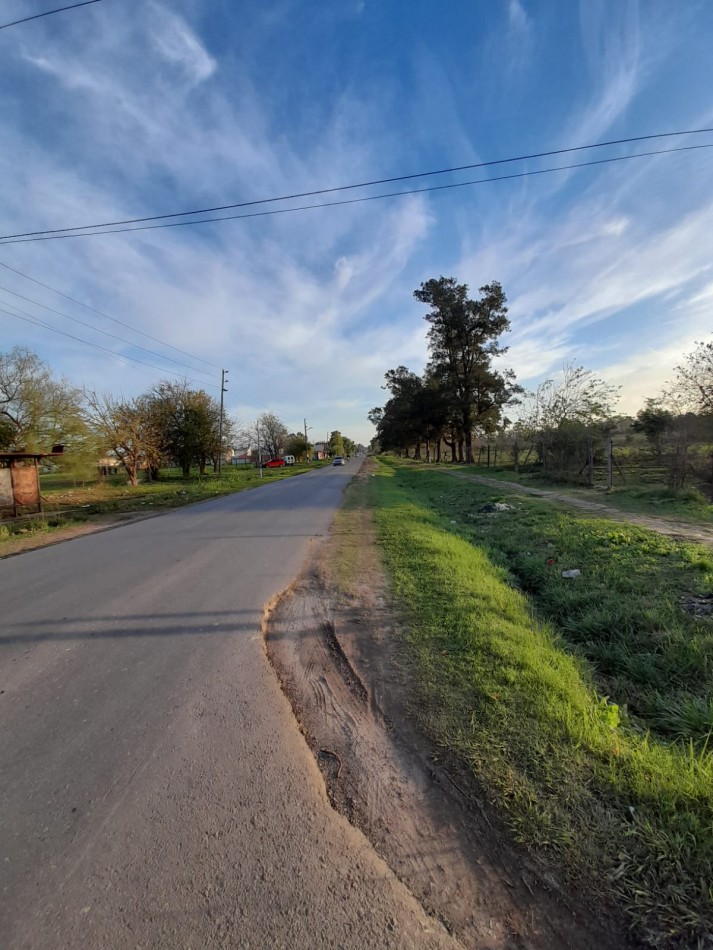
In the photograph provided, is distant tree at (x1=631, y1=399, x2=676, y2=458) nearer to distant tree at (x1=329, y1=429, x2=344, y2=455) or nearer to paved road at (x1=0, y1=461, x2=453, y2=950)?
paved road at (x1=0, y1=461, x2=453, y2=950)

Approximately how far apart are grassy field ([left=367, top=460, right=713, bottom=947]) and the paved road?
31.2 inches

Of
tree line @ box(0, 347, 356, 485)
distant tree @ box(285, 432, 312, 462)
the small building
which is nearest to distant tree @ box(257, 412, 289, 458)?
distant tree @ box(285, 432, 312, 462)

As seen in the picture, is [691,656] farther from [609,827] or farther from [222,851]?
[222,851]

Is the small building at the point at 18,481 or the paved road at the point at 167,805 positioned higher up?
the small building at the point at 18,481

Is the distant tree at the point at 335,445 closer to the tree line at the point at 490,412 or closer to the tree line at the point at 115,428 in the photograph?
the tree line at the point at 490,412

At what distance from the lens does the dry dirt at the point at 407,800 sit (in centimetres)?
156

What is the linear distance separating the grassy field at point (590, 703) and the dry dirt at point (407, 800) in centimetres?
13

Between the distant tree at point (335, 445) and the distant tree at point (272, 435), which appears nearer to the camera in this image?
the distant tree at point (272, 435)

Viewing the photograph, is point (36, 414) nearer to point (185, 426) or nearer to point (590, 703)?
point (185, 426)

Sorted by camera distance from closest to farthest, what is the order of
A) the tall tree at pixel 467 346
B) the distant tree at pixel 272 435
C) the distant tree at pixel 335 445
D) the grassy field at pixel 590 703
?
the grassy field at pixel 590 703, the tall tree at pixel 467 346, the distant tree at pixel 272 435, the distant tree at pixel 335 445

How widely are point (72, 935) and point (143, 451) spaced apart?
3404 centimetres

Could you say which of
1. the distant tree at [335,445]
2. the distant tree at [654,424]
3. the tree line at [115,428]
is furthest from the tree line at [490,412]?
the distant tree at [335,445]

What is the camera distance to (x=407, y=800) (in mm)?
2143

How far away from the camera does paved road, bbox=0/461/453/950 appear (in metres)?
1.57
